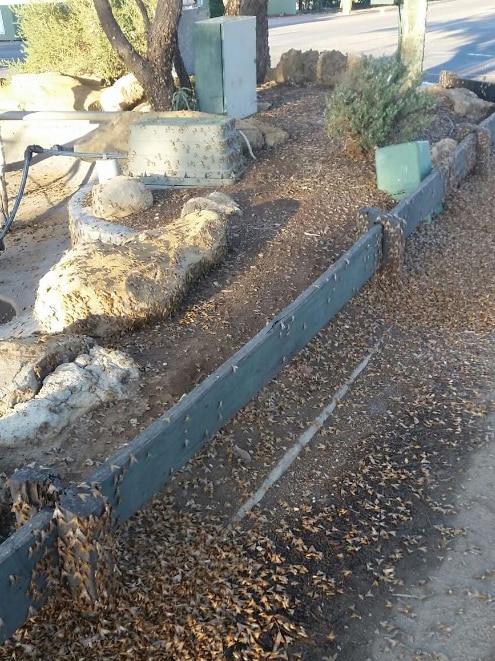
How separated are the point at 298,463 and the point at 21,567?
6.57 ft

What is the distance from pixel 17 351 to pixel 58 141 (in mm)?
10158

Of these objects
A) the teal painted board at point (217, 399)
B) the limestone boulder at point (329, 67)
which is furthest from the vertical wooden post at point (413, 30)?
the teal painted board at point (217, 399)

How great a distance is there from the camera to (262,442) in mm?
4656

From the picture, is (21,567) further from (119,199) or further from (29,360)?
(119,199)

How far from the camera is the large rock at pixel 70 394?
437 centimetres

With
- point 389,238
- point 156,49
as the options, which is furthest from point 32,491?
point 156,49

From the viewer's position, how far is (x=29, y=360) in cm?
480

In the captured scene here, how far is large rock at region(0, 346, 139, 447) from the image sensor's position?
14.3 feet

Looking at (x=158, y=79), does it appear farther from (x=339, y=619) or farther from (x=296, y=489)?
(x=339, y=619)

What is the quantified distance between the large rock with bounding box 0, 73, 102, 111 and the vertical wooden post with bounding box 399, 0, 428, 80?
249 inches

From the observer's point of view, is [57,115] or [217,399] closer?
[217,399]

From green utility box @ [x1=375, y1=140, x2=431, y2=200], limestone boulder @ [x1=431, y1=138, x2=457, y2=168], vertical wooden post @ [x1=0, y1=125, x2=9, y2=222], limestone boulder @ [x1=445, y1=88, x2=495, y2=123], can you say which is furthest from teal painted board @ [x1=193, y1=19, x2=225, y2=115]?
limestone boulder @ [x1=445, y1=88, x2=495, y2=123]

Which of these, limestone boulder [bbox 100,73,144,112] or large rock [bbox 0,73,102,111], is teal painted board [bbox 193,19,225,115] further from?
large rock [bbox 0,73,102,111]

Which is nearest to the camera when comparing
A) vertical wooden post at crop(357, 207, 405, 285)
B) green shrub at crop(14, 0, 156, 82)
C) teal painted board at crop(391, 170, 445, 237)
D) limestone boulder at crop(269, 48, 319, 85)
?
vertical wooden post at crop(357, 207, 405, 285)
